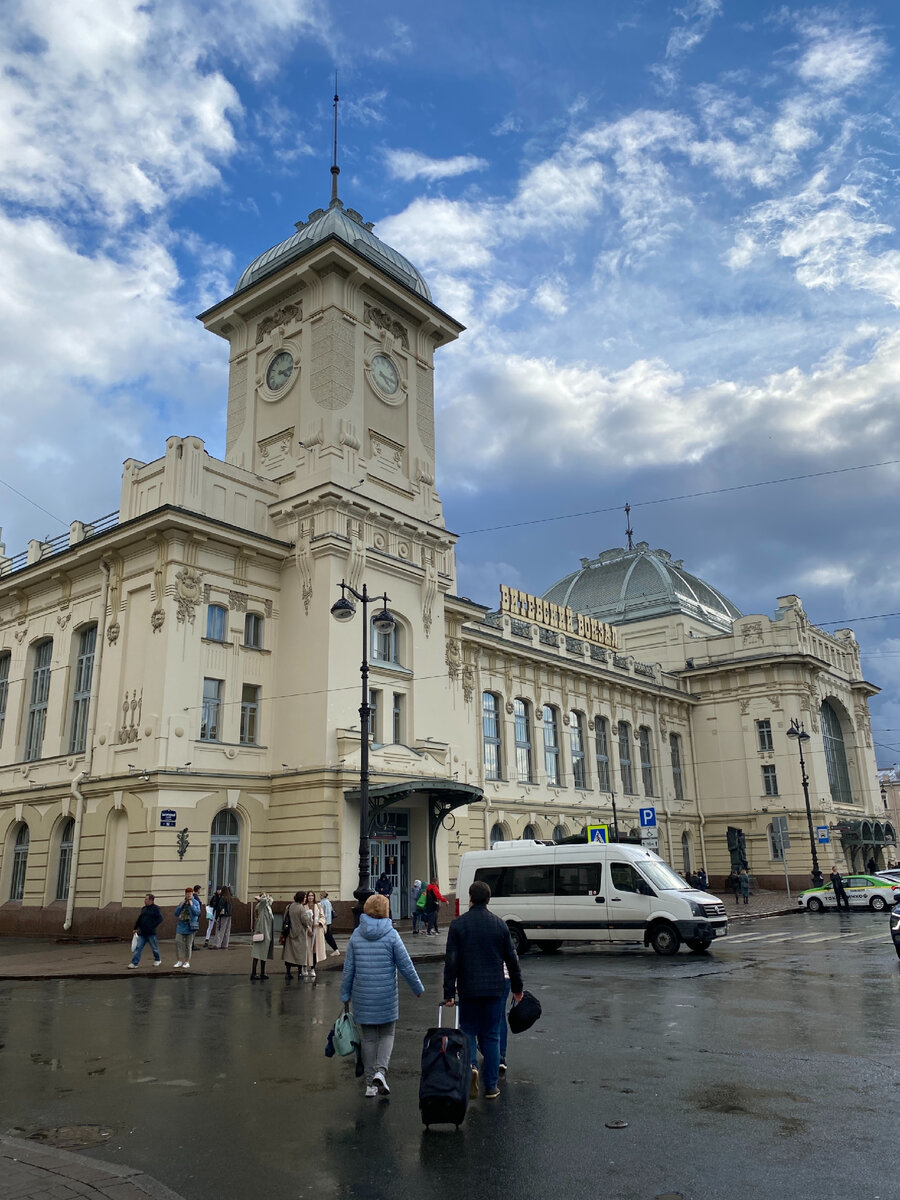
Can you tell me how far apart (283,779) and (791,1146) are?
2421 centimetres

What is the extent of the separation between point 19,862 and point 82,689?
648cm

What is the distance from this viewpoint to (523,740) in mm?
44656

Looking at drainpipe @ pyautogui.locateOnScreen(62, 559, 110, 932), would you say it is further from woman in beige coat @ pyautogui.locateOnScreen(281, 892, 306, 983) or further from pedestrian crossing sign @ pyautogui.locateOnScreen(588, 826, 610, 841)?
pedestrian crossing sign @ pyautogui.locateOnScreen(588, 826, 610, 841)

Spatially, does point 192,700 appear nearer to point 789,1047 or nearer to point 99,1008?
point 99,1008

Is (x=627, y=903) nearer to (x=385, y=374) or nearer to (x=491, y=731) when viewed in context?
(x=491, y=731)

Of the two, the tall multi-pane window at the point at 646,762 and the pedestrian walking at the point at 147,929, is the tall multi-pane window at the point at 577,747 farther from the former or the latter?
the pedestrian walking at the point at 147,929

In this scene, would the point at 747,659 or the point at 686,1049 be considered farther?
the point at 747,659

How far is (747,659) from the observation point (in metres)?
56.8

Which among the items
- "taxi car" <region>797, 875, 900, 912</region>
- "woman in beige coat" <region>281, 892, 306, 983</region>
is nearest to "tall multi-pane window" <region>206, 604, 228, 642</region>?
"woman in beige coat" <region>281, 892, 306, 983</region>

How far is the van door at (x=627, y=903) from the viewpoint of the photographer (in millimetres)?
20656

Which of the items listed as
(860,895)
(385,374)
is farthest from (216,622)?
(860,895)

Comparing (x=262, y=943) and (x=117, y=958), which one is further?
(x=117, y=958)

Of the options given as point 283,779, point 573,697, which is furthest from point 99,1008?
point 573,697

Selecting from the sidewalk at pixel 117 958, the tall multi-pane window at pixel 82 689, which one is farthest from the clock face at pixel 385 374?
the sidewalk at pixel 117 958
